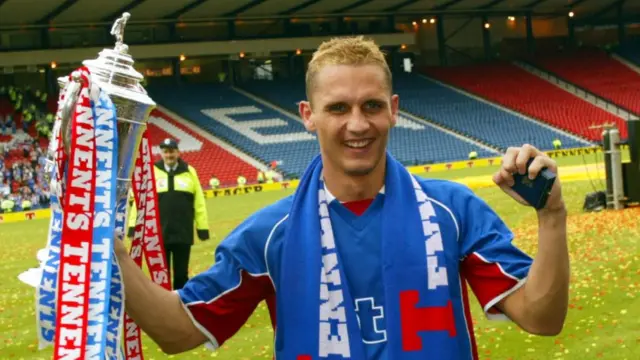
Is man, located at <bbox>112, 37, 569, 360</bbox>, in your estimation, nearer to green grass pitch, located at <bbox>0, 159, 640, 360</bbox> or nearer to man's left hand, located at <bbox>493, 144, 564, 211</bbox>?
man's left hand, located at <bbox>493, 144, 564, 211</bbox>

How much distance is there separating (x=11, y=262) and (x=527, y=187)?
17.6 meters

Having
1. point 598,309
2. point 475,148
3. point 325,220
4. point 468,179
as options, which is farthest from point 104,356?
point 475,148

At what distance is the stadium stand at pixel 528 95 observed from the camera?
170 ft

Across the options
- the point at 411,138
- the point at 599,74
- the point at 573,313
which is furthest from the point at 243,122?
the point at 573,313

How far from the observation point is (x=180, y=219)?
11.4 m

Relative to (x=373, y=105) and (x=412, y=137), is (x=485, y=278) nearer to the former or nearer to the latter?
(x=373, y=105)

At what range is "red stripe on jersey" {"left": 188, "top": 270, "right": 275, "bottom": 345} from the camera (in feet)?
11.1

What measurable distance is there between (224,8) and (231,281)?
4754 cm

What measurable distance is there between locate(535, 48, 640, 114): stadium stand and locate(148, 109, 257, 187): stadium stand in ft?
72.7

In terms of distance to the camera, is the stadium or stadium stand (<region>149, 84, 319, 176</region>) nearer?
the stadium

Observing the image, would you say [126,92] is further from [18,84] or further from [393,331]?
[18,84]

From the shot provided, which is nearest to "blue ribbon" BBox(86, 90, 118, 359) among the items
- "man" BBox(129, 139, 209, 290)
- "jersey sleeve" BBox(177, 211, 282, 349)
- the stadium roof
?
"jersey sleeve" BBox(177, 211, 282, 349)

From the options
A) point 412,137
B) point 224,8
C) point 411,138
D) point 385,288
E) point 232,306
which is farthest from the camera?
point 224,8

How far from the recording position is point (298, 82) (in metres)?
55.6
